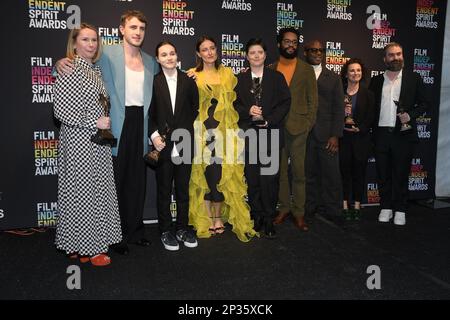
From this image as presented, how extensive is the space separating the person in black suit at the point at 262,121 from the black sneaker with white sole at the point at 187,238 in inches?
29.0

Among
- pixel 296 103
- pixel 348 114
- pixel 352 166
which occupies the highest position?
pixel 296 103

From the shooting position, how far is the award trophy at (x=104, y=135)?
359 cm

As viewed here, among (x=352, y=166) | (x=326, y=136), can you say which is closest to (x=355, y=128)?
(x=326, y=136)

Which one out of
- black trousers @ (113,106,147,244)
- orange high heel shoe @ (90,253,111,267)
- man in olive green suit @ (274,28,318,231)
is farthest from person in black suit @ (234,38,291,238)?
orange high heel shoe @ (90,253,111,267)

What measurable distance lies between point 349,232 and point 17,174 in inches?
145

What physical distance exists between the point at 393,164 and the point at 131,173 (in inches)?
118

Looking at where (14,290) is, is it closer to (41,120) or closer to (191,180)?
(191,180)

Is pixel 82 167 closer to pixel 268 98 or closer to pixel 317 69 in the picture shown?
pixel 268 98

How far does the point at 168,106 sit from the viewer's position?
4133 millimetres

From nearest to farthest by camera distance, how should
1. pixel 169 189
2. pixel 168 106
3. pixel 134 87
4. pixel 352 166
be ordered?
1. pixel 134 87
2. pixel 168 106
3. pixel 169 189
4. pixel 352 166

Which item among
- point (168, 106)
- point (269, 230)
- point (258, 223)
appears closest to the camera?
point (168, 106)

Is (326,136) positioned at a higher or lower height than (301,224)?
higher

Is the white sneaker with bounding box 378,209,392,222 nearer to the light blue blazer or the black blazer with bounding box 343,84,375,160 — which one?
the black blazer with bounding box 343,84,375,160

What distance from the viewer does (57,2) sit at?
4762 millimetres
